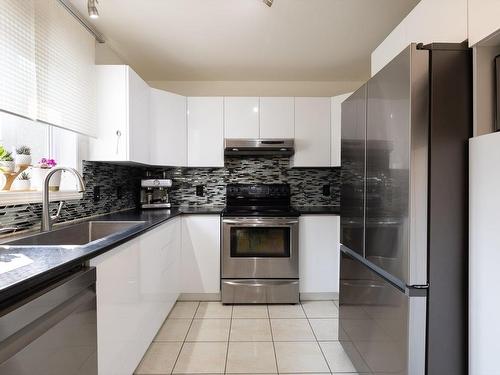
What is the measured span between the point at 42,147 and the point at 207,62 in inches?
65.4

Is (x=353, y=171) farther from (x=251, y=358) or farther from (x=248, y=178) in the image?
(x=248, y=178)

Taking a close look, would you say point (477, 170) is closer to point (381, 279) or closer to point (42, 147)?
point (381, 279)

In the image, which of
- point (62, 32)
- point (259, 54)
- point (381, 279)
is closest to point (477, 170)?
point (381, 279)

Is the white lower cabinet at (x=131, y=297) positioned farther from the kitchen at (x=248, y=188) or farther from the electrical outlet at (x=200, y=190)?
the electrical outlet at (x=200, y=190)

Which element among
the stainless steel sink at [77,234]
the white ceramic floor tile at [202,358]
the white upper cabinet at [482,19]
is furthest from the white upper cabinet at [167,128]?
the white upper cabinet at [482,19]

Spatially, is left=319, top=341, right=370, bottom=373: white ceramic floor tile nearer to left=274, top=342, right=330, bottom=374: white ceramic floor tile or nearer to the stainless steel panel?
left=274, top=342, right=330, bottom=374: white ceramic floor tile

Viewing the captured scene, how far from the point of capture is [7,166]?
5.27ft

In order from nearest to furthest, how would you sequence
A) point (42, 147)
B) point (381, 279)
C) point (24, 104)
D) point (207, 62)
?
point (381, 279) < point (24, 104) < point (42, 147) < point (207, 62)

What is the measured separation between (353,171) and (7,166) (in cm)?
193

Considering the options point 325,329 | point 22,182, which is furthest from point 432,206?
point 22,182

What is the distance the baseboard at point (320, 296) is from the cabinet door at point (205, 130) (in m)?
1.64

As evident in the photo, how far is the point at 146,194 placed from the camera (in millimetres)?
3184

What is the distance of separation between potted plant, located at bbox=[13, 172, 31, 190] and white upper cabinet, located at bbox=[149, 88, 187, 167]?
1228 millimetres

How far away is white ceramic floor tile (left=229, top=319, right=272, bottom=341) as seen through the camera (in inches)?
88.1
